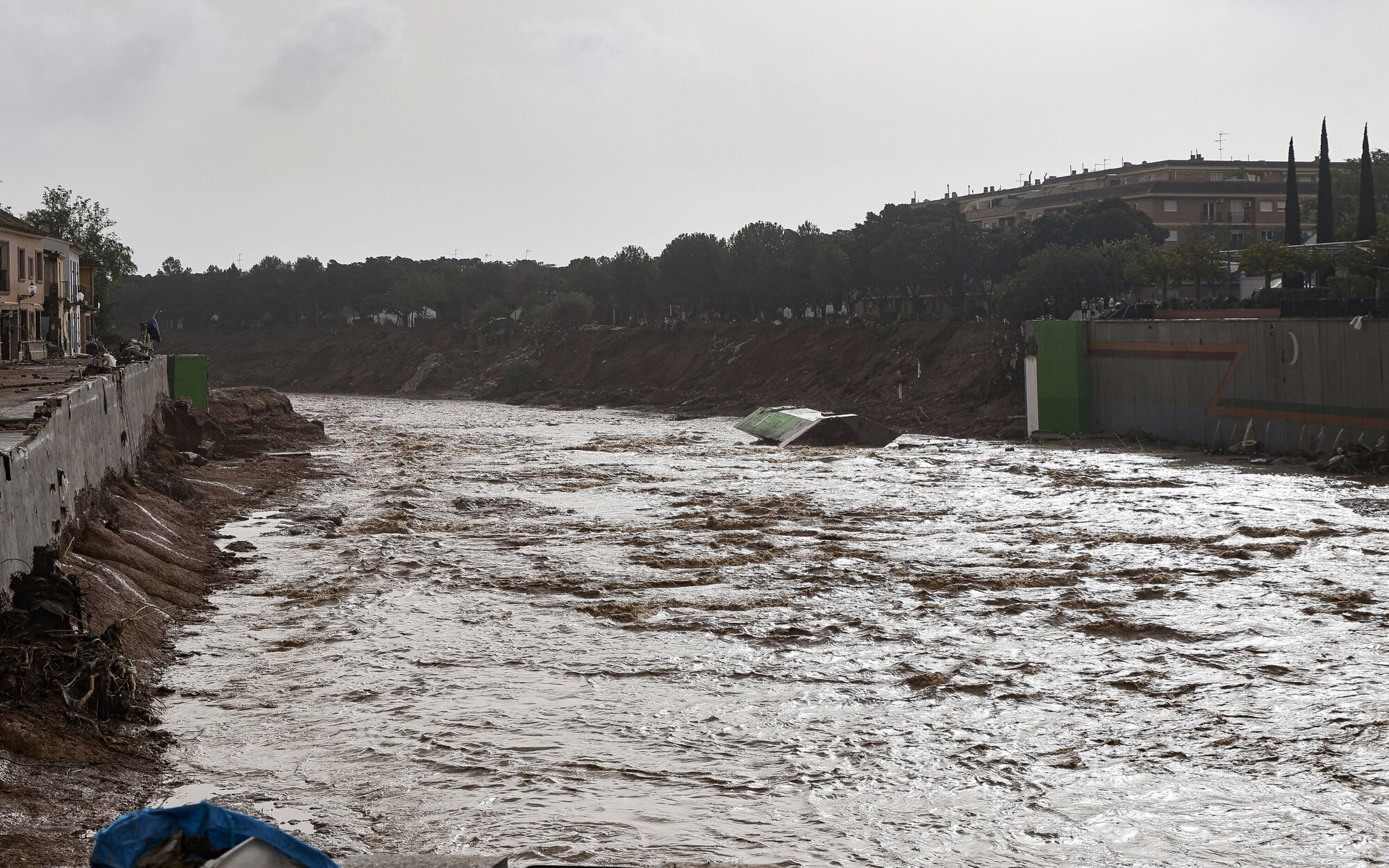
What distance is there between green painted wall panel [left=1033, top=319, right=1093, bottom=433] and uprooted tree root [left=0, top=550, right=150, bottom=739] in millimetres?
41714

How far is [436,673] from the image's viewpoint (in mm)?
15906

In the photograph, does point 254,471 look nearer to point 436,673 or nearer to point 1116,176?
point 436,673

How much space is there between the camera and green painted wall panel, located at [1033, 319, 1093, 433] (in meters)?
50.8

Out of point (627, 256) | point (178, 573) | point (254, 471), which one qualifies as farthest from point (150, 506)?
point (627, 256)

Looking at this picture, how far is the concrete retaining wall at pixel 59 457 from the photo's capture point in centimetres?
1405

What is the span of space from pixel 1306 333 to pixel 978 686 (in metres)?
28.2

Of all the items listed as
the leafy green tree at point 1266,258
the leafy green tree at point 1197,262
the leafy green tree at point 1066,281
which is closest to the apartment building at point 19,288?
the leafy green tree at point 1066,281

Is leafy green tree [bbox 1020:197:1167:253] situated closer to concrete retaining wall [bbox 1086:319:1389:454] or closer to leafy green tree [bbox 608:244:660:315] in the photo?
concrete retaining wall [bbox 1086:319:1389:454]

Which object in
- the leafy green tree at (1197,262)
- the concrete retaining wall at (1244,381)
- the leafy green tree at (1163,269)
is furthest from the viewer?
the leafy green tree at (1163,269)

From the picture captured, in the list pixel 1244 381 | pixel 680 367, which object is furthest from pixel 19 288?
pixel 1244 381

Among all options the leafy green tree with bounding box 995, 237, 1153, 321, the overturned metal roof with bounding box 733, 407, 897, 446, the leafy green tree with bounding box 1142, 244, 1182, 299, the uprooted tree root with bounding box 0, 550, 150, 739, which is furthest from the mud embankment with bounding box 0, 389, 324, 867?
the leafy green tree with bounding box 1142, 244, 1182, 299

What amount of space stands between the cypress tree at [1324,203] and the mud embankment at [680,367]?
50.8ft

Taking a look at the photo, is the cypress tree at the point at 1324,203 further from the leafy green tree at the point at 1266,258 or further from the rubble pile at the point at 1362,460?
the rubble pile at the point at 1362,460

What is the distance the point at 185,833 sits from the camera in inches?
269
